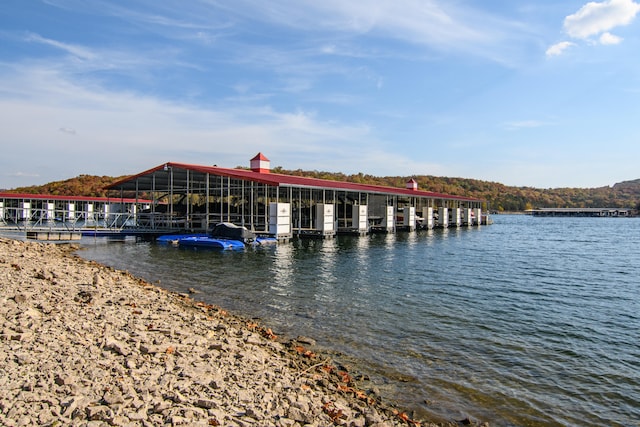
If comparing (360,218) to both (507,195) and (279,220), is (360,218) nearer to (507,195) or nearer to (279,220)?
(279,220)

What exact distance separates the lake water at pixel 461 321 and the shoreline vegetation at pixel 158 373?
0.97 m

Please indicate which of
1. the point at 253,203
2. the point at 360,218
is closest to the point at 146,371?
the point at 360,218

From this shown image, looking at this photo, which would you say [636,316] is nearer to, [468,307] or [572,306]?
[572,306]

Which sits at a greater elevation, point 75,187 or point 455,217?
point 75,187

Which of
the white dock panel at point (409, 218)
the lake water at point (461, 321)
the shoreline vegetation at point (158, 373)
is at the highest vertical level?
the white dock panel at point (409, 218)

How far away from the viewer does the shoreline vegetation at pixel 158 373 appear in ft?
16.4

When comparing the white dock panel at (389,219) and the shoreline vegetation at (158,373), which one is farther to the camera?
the white dock panel at (389,219)

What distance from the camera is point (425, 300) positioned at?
13594 mm

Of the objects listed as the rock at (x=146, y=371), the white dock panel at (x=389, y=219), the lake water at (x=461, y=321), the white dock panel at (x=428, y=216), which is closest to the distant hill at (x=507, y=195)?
the white dock panel at (x=428, y=216)

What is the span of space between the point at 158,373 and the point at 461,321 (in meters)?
7.97

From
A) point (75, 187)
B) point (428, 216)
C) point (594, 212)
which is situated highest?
point (75, 187)

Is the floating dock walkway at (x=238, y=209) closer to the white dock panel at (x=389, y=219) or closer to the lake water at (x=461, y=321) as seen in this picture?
the white dock panel at (x=389, y=219)

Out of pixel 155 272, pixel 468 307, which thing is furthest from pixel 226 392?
pixel 155 272

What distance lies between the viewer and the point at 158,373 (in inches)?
242
